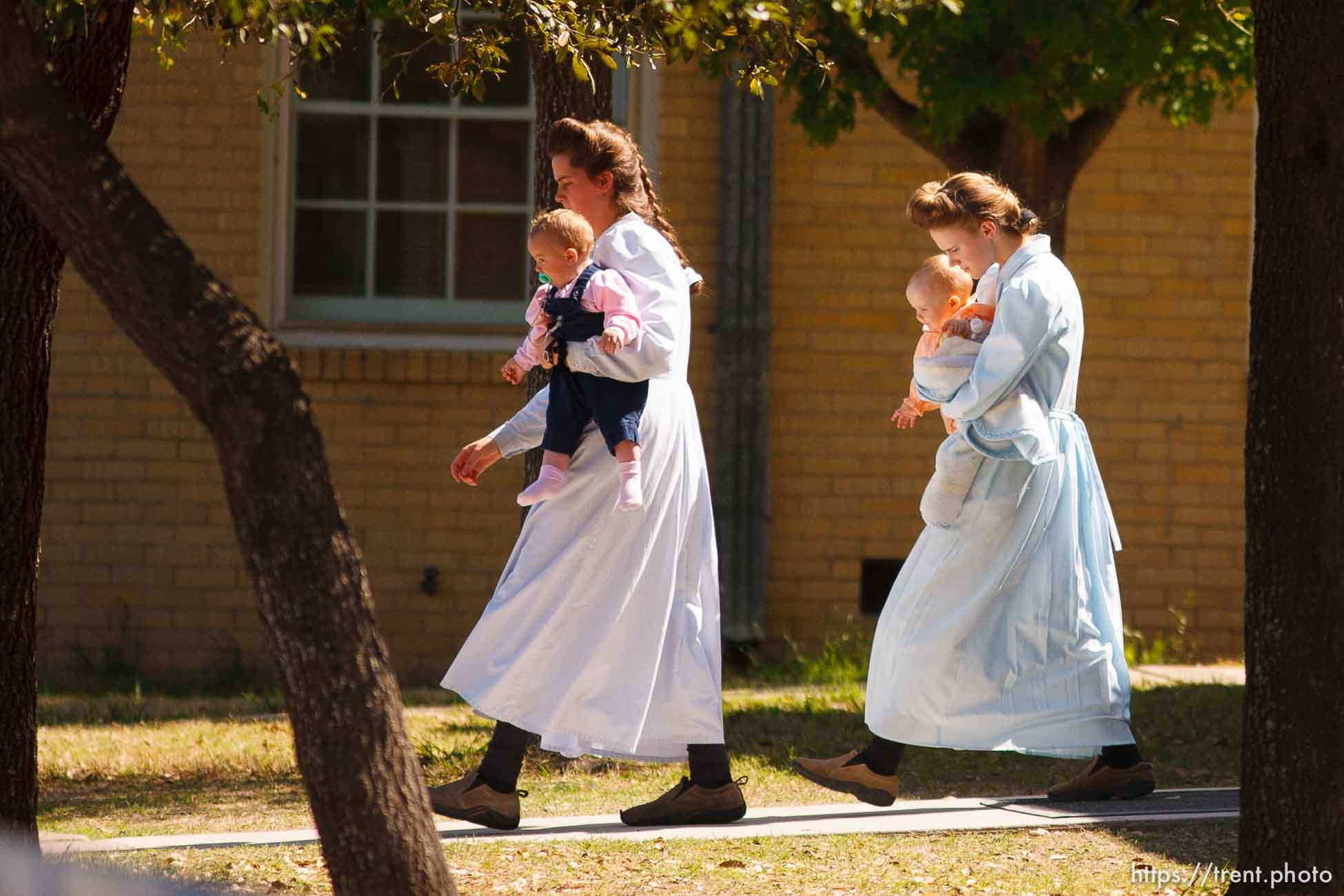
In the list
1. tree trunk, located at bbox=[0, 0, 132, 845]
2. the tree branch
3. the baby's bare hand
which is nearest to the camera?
tree trunk, located at bbox=[0, 0, 132, 845]

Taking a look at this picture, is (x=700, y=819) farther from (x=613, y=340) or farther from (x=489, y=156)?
(x=489, y=156)

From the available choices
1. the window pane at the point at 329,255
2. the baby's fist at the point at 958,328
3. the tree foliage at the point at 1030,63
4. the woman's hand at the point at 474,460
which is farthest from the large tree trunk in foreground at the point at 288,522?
the window pane at the point at 329,255

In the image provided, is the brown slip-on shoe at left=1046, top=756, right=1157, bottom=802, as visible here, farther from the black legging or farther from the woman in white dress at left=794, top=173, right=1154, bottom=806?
the black legging

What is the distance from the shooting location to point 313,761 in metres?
3.04

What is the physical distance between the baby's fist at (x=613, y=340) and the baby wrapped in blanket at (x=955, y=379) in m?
0.99

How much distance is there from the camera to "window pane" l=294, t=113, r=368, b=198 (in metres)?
9.69

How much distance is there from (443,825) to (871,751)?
4.03 ft

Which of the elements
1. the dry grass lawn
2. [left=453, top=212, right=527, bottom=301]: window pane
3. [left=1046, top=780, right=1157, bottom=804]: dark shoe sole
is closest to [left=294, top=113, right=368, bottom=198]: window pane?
[left=453, top=212, right=527, bottom=301]: window pane

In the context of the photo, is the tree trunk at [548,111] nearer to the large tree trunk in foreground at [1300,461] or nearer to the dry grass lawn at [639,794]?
the dry grass lawn at [639,794]

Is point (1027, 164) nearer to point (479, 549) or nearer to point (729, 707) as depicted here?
point (729, 707)

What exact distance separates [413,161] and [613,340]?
5.61 m

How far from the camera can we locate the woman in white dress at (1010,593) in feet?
16.2

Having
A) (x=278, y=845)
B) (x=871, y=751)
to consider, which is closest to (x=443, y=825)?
(x=278, y=845)

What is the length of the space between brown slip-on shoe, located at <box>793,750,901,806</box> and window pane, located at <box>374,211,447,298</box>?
538 cm
